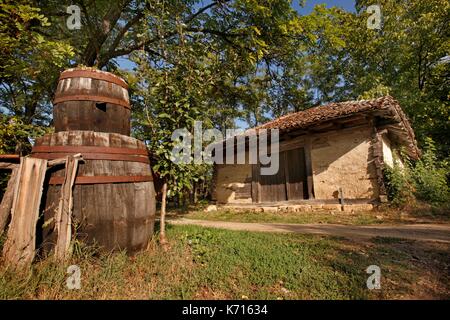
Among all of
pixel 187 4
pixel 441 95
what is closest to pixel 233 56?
pixel 187 4

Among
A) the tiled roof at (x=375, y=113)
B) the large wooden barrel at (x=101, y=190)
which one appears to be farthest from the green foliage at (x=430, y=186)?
the large wooden barrel at (x=101, y=190)

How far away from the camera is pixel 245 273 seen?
283 centimetres

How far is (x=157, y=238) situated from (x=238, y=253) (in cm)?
131

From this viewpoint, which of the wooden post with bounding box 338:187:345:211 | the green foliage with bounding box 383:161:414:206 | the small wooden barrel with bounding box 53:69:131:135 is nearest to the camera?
Answer: the small wooden barrel with bounding box 53:69:131:135

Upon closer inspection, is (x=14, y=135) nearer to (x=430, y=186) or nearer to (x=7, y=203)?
(x=7, y=203)

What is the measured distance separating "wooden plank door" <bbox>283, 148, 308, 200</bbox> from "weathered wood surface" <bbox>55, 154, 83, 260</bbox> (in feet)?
25.7

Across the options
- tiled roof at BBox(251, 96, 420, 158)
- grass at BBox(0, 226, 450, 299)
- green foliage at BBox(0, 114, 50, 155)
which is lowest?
grass at BBox(0, 226, 450, 299)

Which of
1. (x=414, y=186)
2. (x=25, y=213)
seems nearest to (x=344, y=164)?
(x=414, y=186)

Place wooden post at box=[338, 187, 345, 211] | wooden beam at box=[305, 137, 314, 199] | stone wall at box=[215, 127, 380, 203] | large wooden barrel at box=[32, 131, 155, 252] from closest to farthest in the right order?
large wooden barrel at box=[32, 131, 155, 252]
stone wall at box=[215, 127, 380, 203]
wooden post at box=[338, 187, 345, 211]
wooden beam at box=[305, 137, 314, 199]

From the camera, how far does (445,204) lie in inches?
259

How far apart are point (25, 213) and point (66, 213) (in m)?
0.41

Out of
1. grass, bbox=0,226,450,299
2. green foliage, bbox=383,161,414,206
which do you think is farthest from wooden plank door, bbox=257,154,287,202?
grass, bbox=0,226,450,299

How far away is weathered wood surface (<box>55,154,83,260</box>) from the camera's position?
250cm

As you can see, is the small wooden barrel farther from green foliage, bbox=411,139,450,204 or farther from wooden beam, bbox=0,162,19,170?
green foliage, bbox=411,139,450,204
